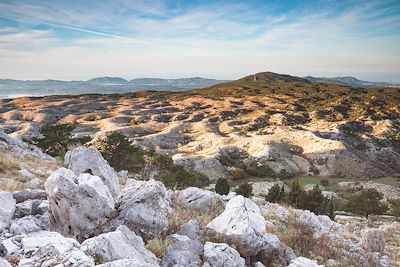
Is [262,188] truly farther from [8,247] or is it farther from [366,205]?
[8,247]

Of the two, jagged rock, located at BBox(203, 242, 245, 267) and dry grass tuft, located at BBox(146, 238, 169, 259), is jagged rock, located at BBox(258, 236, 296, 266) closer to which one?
jagged rock, located at BBox(203, 242, 245, 267)

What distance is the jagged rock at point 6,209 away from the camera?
349 inches

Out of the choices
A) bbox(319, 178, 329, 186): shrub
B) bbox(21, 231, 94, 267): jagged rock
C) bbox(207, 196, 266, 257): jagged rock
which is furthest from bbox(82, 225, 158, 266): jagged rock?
bbox(319, 178, 329, 186): shrub

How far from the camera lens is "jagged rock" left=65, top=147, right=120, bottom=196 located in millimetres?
13727

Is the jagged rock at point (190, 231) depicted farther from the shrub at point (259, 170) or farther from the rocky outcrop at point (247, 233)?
the shrub at point (259, 170)

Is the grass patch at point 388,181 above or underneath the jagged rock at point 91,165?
underneath

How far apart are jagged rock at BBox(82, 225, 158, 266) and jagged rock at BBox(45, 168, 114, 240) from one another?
5.82 feet

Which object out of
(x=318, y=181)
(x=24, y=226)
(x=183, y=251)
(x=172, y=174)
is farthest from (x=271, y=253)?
(x=318, y=181)

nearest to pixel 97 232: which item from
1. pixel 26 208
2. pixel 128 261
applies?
pixel 26 208

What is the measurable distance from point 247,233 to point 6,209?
6714 millimetres

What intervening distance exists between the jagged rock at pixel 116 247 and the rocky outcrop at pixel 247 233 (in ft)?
9.63

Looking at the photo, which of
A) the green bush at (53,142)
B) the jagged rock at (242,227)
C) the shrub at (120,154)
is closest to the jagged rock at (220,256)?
the jagged rock at (242,227)

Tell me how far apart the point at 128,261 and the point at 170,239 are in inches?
149

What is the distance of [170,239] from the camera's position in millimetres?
9758
